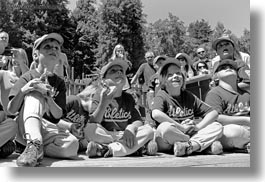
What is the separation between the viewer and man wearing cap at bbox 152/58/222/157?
286 centimetres

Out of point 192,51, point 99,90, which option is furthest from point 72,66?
point 192,51

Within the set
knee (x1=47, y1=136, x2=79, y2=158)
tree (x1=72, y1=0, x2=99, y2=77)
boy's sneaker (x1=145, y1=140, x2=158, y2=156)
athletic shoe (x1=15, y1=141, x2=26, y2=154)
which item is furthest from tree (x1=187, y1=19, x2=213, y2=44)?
athletic shoe (x1=15, y1=141, x2=26, y2=154)

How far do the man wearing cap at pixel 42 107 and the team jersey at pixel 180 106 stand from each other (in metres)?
0.80

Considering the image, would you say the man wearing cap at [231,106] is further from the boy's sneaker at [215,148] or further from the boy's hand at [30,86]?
the boy's hand at [30,86]

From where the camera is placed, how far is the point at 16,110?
2590 millimetres

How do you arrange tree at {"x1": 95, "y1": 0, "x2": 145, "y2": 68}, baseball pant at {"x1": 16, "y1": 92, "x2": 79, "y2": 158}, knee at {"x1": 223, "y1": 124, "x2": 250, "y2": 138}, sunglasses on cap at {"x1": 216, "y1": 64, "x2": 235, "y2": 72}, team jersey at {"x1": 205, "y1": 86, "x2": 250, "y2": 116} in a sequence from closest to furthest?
baseball pant at {"x1": 16, "y1": 92, "x2": 79, "y2": 158}
knee at {"x1": 223, "y1": 124, "x2": 250, "y2": 138}
team jersey at {"x1": 205, "y1": 86, "x2": 250, "y2": 116}
sunglasses on cap at {"x1": 216, "y1": 64, "x2": 235, "y2": 72}
tree at {"x1": 95, "y1": 0, "x2": 145, "y2": 68}

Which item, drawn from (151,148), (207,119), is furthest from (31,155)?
(207,119)

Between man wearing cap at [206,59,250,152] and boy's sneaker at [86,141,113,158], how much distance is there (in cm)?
103

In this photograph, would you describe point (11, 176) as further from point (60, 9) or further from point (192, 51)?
point (192, 51)

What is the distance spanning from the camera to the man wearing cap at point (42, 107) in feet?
7.96

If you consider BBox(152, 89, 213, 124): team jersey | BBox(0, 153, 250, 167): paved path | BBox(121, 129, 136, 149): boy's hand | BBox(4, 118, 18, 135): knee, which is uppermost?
BBox(152, 89, 213, 124): team jersey

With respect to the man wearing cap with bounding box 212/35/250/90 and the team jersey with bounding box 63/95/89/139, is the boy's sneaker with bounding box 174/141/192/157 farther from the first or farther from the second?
the man wearing cap with bounding box 212/35/250/90

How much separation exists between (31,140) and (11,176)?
33cm

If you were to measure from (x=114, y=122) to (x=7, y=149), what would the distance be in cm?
86
